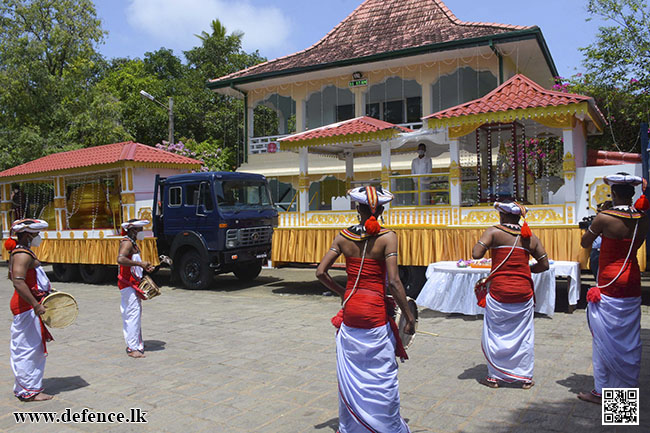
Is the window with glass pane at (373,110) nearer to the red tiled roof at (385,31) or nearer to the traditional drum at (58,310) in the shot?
the red tiled roof at (385,31)

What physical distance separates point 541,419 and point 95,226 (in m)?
14.3

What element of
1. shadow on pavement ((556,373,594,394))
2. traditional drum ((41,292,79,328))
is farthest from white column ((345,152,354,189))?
traditional drum ((41,292,79,328))

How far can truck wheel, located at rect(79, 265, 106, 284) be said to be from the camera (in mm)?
14828

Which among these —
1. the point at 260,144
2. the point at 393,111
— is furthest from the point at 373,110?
the point at 260,144

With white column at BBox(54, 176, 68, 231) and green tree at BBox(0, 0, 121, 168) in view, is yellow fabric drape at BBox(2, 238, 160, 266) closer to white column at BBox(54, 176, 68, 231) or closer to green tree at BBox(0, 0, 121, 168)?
white column at BBox(54, 176, 68, 231)

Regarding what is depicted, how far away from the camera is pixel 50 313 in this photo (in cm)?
518

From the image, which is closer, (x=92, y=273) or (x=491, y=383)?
(x=491, y=383)

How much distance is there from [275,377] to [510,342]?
2.33 meters

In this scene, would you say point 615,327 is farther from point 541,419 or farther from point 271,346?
point 271,346

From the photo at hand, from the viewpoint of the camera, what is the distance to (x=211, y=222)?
12305 mm

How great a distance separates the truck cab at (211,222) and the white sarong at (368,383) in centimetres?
873

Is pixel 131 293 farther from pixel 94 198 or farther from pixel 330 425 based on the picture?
pixel 94 198

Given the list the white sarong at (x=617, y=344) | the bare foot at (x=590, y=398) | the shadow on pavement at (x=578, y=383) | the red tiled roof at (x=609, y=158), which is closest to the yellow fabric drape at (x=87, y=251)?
the red tiled roof at (x=609, y=158)

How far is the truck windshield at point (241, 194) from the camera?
1255cm
